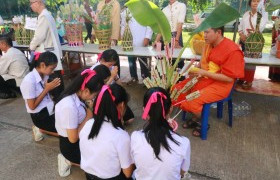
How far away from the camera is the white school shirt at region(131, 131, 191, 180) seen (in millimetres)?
1425

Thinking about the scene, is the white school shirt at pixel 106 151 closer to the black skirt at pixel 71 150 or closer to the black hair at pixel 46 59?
the black skirt at pixel 71 150

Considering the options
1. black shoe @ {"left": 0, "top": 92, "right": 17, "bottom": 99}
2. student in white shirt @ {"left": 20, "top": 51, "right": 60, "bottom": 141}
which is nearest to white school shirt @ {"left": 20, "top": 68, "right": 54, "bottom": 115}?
student in white shirt @ {"left": 20, "top": 51, "right": 60, "bottom": 141}

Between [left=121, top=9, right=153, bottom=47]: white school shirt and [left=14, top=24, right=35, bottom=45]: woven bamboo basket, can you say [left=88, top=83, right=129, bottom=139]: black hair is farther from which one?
[left=14, top=24, right=35, bottom=45]: woven bamboo basket

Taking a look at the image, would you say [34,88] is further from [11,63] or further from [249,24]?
[249,24]

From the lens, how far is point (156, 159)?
1.42 metres

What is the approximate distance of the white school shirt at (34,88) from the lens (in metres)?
2.41

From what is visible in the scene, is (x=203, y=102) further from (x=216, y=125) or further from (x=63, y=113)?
(x=63, y=113)

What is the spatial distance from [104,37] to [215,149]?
7.13ft

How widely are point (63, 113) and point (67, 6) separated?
2428 millimetres

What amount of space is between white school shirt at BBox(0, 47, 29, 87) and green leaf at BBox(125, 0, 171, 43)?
234 cm

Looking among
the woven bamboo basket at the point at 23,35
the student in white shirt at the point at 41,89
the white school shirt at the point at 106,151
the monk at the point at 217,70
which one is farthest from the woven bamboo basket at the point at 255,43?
the woven bamboo basket at the point at 23,35

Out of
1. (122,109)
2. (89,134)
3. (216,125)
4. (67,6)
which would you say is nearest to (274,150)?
(216,125)

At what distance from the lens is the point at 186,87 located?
2326mm

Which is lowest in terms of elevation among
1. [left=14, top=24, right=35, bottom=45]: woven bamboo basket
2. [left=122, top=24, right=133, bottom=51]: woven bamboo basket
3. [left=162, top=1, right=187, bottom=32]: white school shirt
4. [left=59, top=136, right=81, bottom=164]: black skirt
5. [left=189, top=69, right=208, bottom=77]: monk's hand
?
[left=59, top=136, right=81, bottom=164]: black skirt
